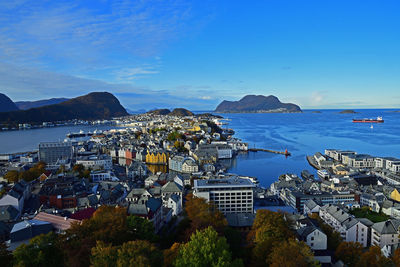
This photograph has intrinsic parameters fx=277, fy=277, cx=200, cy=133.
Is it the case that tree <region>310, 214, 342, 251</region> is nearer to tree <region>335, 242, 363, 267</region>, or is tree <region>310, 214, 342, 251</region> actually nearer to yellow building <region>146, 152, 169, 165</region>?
tree <region>335, 242, 363, 267</region>

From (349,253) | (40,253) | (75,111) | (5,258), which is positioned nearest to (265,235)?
(349,253)

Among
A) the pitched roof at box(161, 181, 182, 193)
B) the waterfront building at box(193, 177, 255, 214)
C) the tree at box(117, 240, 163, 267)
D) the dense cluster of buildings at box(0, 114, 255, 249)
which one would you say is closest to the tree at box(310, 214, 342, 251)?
the dense cluster of buildings at box(0, 114, 255, 249)

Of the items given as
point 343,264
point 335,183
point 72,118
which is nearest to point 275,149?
point 335,183

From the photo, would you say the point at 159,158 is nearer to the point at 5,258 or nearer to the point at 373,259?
the point at 5,258

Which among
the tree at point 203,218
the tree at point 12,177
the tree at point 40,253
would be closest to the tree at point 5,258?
the tree at point 40,253

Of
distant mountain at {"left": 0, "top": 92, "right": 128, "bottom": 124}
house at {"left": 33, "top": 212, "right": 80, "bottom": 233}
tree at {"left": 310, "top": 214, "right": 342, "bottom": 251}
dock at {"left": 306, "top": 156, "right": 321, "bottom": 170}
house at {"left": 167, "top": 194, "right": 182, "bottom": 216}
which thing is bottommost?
dock at {"left": 306, "top": 156, "right": 321, "bottom": 170}
